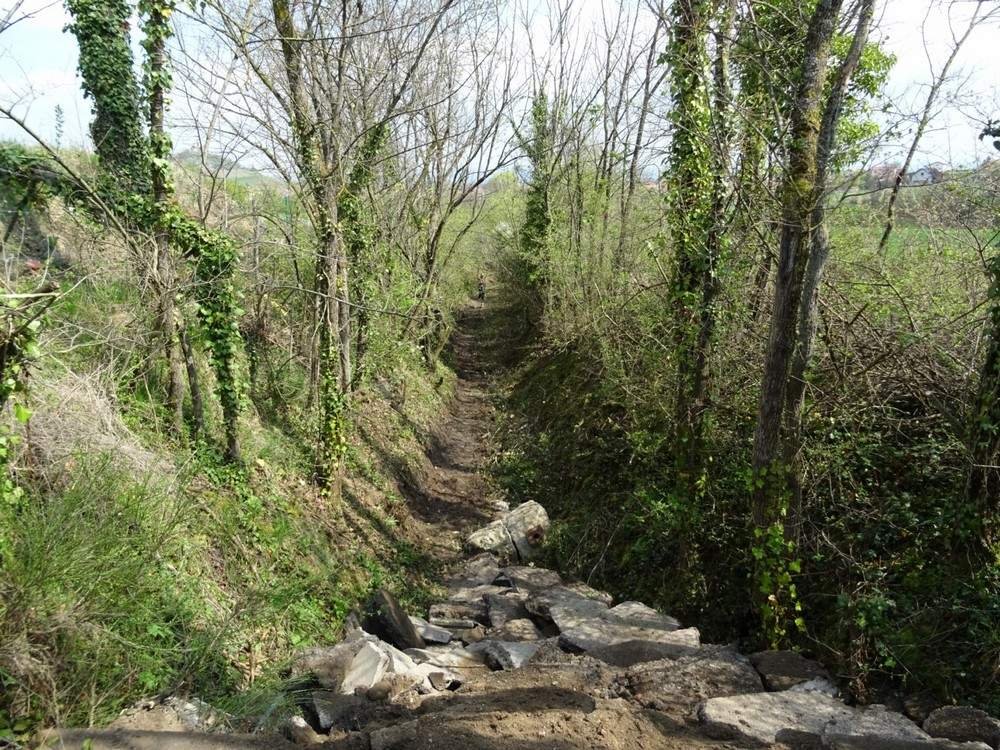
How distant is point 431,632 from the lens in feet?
22.9

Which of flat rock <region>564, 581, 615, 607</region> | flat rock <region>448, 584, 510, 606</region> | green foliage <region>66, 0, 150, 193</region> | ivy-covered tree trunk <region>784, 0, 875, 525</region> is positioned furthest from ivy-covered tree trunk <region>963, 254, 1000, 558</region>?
green foliage <region>66, 0, 150, 193</region>

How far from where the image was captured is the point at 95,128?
1002 cm

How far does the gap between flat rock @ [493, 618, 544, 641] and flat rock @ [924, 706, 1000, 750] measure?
3637 millimetres

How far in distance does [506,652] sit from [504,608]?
4.88ft

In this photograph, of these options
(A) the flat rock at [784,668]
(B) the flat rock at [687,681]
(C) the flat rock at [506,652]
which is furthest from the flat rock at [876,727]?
(C) the flat rock at [506,652]

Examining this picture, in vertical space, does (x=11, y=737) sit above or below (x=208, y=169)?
below

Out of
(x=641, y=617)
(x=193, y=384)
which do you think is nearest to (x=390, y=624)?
(x=641, y=617)

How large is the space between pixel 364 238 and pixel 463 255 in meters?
14.3

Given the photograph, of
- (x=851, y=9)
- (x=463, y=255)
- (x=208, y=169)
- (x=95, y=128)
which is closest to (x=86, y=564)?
(x=208, y=169)

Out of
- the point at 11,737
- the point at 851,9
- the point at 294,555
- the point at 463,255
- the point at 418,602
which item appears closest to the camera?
the point at 11,737

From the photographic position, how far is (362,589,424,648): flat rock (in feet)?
21.3

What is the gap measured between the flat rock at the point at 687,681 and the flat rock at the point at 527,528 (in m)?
4.40

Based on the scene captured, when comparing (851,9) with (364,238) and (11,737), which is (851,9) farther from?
(11,737)

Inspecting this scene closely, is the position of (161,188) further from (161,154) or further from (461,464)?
(461,464)
